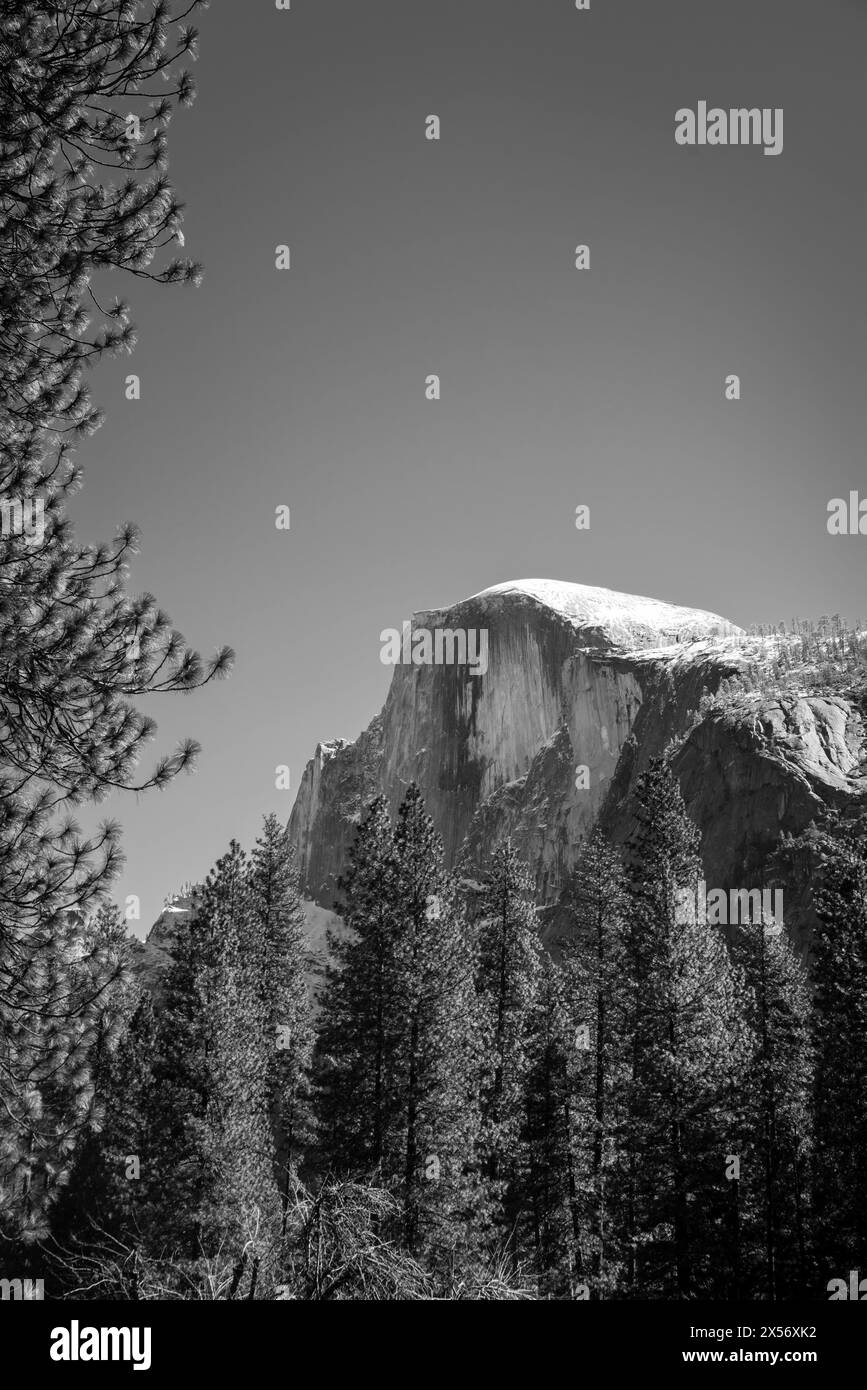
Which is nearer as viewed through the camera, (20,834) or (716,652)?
(20,834)

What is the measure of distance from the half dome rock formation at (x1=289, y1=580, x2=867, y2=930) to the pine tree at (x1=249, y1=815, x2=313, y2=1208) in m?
60.3

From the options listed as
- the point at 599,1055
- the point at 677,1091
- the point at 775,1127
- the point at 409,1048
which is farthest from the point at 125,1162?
the point at 775,1127

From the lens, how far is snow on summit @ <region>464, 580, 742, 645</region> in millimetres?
175375

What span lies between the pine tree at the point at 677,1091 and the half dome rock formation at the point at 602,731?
197 ft

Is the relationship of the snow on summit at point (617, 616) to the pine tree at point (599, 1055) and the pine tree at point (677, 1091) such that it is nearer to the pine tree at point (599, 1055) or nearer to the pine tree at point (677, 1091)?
the pine tree at point (599, 1055)

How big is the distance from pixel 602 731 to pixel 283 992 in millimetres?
136710

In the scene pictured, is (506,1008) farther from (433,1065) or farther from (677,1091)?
(433,1065)

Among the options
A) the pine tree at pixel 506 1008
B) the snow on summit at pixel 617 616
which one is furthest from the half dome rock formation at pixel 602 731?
the pine tree at pixel 506 1008

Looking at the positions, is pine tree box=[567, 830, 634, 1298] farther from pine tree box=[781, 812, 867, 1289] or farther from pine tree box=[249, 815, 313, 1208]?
pine tree box=[249, 815, 313, 1208]

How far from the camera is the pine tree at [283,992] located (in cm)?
2431

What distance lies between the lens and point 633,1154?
20.6m
